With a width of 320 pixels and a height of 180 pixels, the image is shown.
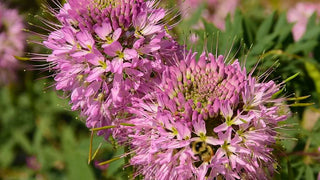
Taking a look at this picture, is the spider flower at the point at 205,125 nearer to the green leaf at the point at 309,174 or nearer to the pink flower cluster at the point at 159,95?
the pink flower cluster at the point at 159,95

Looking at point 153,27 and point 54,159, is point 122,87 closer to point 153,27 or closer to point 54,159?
point 153,27

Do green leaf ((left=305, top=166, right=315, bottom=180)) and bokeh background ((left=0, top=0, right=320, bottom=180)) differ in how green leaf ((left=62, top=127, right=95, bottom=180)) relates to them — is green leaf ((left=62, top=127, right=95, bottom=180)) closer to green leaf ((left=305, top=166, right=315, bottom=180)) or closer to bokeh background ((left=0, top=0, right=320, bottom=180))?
bokeh background ((left=0, top=0, right=320, bottom=180))

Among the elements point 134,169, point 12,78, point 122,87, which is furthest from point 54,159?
point 122,87

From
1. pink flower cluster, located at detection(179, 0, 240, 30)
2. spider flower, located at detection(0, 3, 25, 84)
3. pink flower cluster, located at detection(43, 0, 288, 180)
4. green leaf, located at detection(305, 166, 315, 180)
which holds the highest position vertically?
pink flower cluster, located at detection(179, 0, 240, 30)

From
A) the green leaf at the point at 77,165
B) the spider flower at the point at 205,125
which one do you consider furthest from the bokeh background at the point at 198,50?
the spider flower at the point at 205,125

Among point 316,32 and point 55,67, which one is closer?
point 55,67

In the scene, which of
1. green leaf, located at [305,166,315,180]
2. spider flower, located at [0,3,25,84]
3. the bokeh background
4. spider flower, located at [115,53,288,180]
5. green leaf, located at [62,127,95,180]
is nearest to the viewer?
spider flower, located at [115,53,288,180]

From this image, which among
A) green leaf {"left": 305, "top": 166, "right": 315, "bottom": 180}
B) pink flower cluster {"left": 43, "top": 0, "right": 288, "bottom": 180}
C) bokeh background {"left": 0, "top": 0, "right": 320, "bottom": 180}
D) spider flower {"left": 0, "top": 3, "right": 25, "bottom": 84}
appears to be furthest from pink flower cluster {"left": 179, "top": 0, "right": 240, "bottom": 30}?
pink flower cluster {"left": 43, "top": 0, "right": 288, "bottom": 180}
